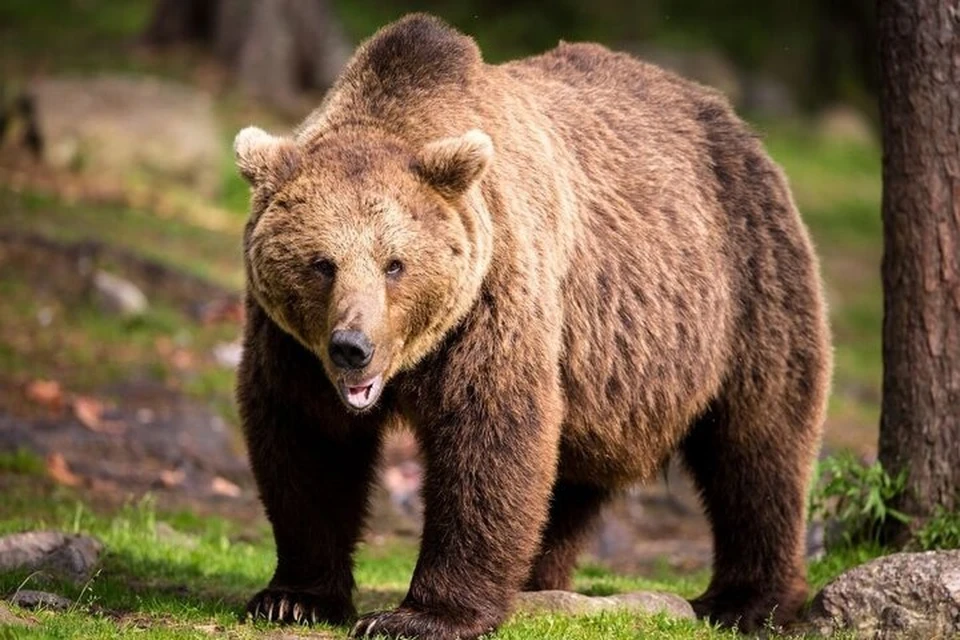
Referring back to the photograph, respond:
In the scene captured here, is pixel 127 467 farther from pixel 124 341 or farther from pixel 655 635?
pixel 655 635

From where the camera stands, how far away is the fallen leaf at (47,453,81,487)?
11508mm

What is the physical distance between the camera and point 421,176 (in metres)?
7.00

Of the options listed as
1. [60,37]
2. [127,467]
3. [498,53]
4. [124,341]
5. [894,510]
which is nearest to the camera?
A: [894,510]

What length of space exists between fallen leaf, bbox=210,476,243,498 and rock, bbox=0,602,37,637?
544 centimetres

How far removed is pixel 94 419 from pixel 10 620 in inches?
253

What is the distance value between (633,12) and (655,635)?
2682 centimetres

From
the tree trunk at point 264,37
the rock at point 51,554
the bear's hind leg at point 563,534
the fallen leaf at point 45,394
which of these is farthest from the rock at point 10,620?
the tree trunk at point 264,37

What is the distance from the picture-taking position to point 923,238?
8844 millimetres

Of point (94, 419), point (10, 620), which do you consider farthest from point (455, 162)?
point (94, 419)

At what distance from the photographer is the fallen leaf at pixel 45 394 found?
515 inches

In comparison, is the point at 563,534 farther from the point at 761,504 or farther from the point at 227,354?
the point at 227,354

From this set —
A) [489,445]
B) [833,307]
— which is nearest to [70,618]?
[489,445]

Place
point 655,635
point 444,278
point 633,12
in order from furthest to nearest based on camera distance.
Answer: point 633,12
point 655,635
point 444,278

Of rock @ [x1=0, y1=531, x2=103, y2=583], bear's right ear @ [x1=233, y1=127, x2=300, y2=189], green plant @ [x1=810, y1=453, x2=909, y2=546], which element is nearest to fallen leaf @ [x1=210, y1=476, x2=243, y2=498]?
rock @ [x1=0, y1=531, x2=103, y2=583]
